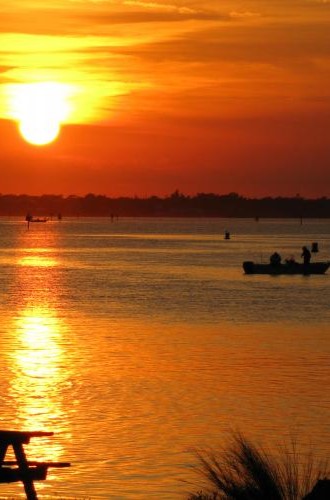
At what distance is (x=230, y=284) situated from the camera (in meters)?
92.0

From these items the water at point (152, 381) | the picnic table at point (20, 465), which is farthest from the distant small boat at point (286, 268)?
the picnic table at point (20, 465)

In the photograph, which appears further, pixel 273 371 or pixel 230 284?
pixel 230 284

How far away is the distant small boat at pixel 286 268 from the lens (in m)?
100

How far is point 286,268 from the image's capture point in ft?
329

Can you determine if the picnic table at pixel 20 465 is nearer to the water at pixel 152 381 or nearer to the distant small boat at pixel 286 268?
the water at pixel 152 381

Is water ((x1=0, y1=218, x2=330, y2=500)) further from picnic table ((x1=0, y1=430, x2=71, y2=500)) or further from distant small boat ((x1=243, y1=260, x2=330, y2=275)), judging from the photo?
distant small boat ((x1=243, y1=260, x2=330, y2=275))

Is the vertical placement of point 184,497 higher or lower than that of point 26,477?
lower

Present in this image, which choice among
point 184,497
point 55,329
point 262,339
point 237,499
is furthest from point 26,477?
point 55,329

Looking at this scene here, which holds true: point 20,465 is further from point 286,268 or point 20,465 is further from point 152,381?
point 286,268

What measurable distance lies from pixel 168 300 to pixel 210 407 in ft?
139

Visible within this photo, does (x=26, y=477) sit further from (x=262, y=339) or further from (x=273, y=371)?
(x=262, y=339)

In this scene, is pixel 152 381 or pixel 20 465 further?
pixel 152 381

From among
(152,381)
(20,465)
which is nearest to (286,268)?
(152,381)

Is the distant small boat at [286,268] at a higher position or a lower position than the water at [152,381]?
higher
